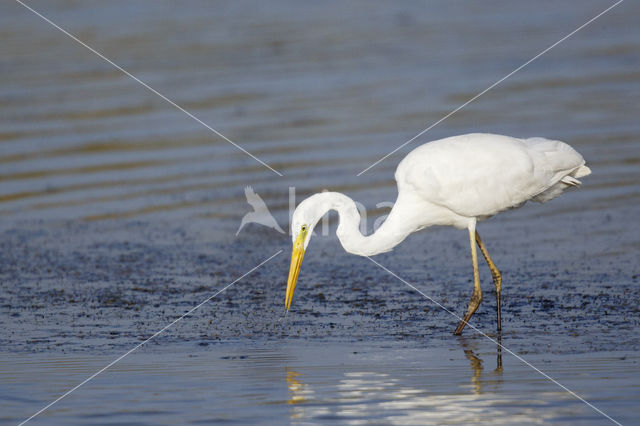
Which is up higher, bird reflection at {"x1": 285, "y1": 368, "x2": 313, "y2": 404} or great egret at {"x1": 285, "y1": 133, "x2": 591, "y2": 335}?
great egret at {"x1": 285, "y1": 133, "x2": 591, "y2": 335}

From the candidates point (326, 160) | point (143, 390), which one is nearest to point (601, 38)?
point (326, 160)

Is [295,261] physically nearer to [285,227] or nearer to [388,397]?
[388,397]

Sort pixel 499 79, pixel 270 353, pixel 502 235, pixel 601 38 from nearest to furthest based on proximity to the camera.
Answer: pixel 270 353, pixel 502 235, pixel 499 79, pixel 601 38

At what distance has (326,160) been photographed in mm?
13953

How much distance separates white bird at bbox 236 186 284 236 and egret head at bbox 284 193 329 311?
326 centimetres

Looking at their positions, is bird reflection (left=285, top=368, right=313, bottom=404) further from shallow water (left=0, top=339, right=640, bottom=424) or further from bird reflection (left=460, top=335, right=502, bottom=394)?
bird reflection (left=460, top=335, right=502, bottom=394)

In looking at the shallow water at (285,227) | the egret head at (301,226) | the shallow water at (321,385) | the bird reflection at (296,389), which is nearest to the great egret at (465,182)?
the egret head at (301,226)

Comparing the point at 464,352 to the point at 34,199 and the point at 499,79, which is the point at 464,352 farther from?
the point at 499,79

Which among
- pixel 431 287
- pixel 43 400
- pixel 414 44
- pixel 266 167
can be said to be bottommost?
pixel 43 400

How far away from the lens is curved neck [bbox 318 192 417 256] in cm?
891

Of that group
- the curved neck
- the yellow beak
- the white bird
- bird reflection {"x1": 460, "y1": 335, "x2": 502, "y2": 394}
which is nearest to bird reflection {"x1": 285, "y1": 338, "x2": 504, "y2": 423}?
bird reflection {"x1": 460, "y1": 335, "x2": 502, "y2": 394}

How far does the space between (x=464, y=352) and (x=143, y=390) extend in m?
2.55

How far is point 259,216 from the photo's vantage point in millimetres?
12391

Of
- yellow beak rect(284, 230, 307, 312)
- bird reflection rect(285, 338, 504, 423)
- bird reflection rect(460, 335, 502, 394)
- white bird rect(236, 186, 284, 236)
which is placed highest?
white bird rect(236, 186, 284, 236)
